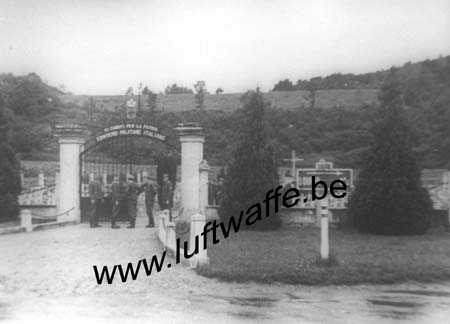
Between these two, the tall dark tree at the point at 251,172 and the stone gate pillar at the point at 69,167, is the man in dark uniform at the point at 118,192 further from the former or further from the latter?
the tall dark tree at the point at 251,172

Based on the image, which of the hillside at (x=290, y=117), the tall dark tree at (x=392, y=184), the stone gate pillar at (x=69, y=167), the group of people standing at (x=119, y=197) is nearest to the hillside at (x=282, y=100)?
the hillside at (x=290, y=117)

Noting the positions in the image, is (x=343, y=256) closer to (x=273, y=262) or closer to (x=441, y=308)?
(x=273, y=262)

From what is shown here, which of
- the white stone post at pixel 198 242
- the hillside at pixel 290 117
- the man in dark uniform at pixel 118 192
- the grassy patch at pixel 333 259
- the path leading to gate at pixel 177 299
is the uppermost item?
the hillside at pixel 290 117

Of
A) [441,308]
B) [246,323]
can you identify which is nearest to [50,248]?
[246,323]

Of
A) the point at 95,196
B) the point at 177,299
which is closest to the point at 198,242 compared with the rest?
the point at 177,299

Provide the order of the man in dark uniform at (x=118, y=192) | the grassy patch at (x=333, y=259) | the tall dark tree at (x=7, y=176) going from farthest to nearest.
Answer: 1. the tall dark tree at (x=7, y=176)
2. the man in dark uniform at (x=118, y=192)
3. the grassy patch at (x=333, y=259)

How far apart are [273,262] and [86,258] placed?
3225mm

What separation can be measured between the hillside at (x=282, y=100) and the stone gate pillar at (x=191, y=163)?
2035 cm

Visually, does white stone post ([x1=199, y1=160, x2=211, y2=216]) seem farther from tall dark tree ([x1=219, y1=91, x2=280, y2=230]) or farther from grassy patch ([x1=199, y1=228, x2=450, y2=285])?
grassy patch ([x1=199, y1=228, x2=450, y2=285])

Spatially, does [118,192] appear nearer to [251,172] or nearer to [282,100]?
[251,172]

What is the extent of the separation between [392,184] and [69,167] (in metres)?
8.45

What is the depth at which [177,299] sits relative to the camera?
758 cm

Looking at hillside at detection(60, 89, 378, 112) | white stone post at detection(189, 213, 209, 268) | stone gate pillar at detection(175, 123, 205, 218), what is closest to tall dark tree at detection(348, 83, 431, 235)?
stone gate pillar at detection(175, 123, 205, 218)

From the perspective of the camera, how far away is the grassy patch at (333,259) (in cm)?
880
